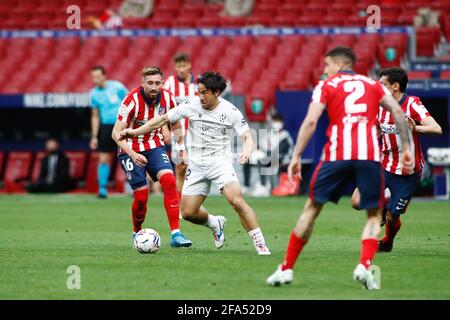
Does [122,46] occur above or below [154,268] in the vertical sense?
above

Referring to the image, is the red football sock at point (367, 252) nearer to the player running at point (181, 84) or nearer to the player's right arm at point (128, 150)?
the player's right arm at point (128, 150)

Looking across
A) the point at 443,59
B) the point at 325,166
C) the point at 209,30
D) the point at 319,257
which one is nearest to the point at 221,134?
the point at 319,257

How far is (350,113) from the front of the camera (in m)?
8.80

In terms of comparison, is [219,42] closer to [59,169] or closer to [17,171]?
[59,169]

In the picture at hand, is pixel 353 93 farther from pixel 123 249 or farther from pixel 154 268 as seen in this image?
pixel 123 249

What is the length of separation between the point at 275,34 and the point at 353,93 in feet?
52.3

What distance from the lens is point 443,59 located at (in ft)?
74.9

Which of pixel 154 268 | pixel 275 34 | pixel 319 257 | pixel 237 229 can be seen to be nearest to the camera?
pixel 154 268

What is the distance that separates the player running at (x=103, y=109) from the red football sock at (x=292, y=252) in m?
10.9

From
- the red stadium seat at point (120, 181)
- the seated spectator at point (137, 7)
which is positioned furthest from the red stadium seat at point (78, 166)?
the seated spectator at point (137, 7)

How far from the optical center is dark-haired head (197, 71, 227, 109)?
10.8m

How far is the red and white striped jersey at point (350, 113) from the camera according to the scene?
877 centimetres

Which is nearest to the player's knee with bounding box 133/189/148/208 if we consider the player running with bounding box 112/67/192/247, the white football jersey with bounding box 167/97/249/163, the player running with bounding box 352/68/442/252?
the player running with bounding box 112/67/192/247
